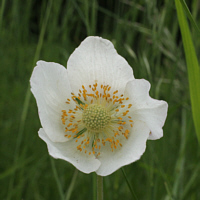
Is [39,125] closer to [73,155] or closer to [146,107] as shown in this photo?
[73,155]

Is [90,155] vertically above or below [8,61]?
above

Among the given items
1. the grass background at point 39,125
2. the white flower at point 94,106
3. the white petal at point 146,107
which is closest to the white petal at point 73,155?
the white flower at point 94,106

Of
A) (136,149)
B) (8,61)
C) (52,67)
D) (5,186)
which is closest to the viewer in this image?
(136,149)

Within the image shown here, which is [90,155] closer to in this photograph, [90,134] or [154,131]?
[90,134]

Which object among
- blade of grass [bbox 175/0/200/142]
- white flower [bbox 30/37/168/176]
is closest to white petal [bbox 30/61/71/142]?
white flower [bbox 30/37/168/176]

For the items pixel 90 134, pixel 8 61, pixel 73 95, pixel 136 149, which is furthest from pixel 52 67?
pixel 8 61

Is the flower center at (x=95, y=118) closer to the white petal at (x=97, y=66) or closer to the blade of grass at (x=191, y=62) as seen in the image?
the white petal at (x=97, y=66)

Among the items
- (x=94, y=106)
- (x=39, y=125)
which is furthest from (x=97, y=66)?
(x=39, y=125)
